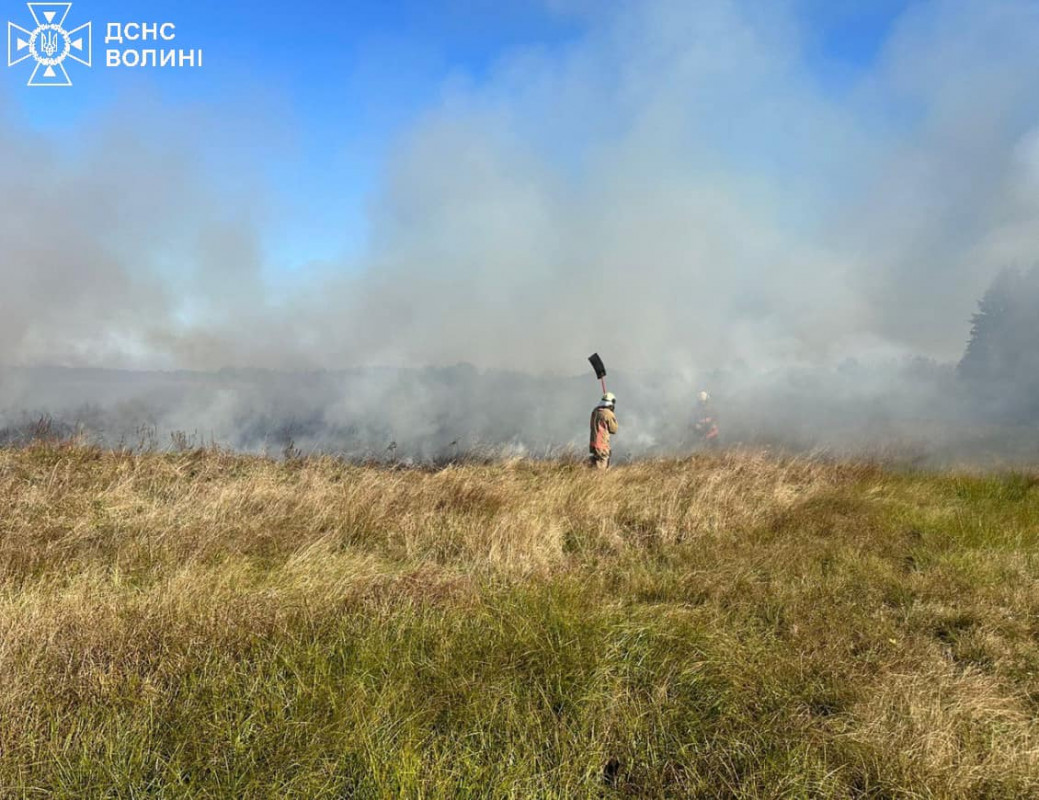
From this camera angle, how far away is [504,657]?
3023 mm

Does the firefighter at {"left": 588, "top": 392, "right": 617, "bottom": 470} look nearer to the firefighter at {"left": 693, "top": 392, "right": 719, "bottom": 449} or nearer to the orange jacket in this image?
the orange jacket

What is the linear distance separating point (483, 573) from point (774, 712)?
2463 millimetres

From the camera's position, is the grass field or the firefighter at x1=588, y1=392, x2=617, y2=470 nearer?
the grass field

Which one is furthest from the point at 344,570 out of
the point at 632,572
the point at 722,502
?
the point at 722,502

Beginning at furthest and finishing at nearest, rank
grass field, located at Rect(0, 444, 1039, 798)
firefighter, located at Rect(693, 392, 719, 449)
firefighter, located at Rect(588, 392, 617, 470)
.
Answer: firefighter, located at Rect(693, 392, 719, 449)
firefighter, located at Rect(588, 392, 617, 470)
grass field, located at Rect(0, 444, 1039, 798)

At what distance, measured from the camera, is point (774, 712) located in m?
2.70

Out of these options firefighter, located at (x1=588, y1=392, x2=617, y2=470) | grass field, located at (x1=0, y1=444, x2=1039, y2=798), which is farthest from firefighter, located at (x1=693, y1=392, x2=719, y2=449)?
grass field, located at (x1=0, y1=444, x2=1039, y2=798)

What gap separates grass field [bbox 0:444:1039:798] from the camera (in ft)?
7.38

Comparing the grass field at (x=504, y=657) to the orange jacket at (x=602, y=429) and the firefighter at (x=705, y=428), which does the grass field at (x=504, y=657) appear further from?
the firefighter at (x=705, y=428)

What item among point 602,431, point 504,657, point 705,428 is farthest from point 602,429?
point 504,657

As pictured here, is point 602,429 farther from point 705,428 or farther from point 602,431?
point 705,428

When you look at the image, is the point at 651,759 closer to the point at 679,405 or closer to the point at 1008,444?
the point at 1008,444

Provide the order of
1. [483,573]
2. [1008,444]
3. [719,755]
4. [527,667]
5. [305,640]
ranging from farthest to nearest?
1. [1008,444]
2. [483,573]
3. [305,640]
4. [527,667]
5. [719,755]

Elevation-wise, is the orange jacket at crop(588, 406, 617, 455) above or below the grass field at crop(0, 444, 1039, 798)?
above
